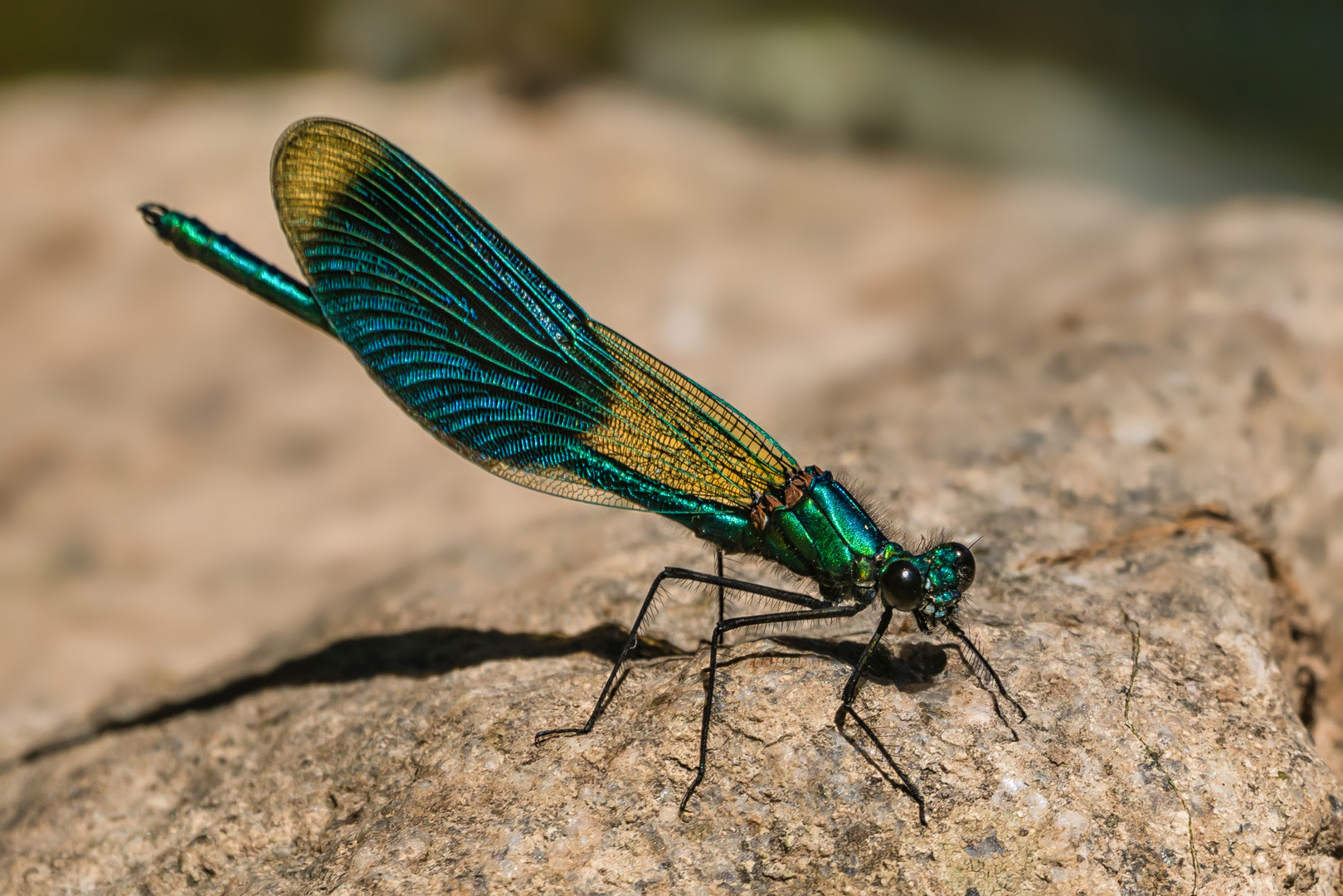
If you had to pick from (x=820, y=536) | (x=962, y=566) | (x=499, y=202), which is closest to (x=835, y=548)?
(x=820, y=536)

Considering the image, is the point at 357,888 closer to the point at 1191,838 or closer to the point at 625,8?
the point at 1191,838

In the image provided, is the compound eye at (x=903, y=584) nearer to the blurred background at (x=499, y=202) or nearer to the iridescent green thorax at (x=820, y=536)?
the iridescent green thorax at (x=820, y=536)

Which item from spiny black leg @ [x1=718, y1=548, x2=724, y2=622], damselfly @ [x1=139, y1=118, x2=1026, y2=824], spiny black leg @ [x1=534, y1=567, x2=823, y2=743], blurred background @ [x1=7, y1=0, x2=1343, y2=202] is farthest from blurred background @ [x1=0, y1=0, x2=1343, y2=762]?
spiny black leg @ [x1=534, y1=567, x2=823, y2=743]

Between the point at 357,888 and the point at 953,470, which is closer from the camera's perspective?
the point at 357,888

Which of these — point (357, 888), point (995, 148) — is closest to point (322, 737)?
point (357, 888)

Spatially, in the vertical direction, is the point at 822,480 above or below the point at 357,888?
above

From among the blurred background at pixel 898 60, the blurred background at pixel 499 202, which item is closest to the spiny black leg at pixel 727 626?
the blurred background at pixel 499 202

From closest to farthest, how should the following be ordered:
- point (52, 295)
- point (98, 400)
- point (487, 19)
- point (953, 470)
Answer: point (953, 470) < point (98, 400) < point (52, 295) < point (487, 19)

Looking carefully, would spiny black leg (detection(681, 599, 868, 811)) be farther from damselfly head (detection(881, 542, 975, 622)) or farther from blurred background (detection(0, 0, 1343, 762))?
blurred background (detection(0, 0, 1343, 762))
